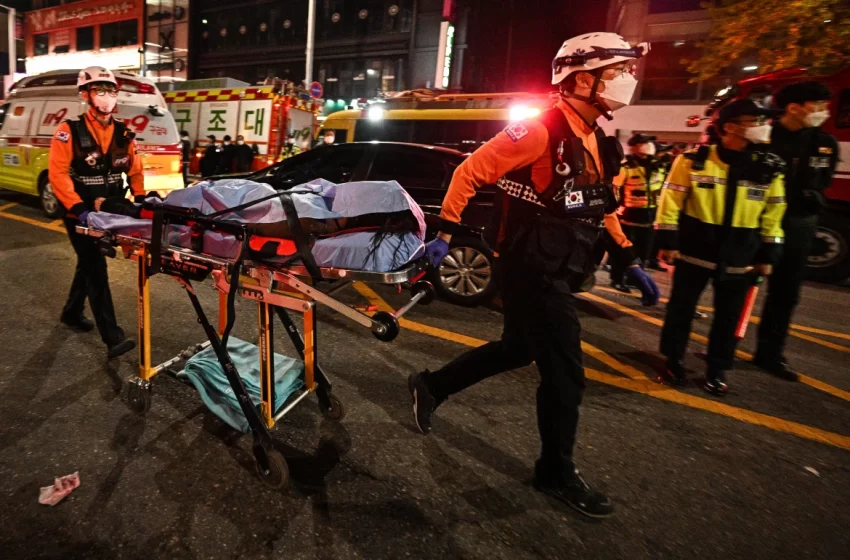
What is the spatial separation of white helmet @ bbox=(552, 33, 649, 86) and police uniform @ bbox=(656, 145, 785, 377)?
1367 millimetres

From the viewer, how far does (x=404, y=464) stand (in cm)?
255

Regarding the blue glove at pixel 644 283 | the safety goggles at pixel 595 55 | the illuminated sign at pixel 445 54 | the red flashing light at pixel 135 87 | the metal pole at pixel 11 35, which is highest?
the illuminated sign at pixel 445 54

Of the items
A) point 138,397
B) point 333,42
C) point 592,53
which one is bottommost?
point 138,397

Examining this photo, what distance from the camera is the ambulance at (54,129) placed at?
8.12 metres

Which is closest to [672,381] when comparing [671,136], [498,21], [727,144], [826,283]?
[727,144]

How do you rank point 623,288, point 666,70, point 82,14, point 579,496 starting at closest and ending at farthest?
point 579,496 → point 623,288 → point 666,70 → point 82,14

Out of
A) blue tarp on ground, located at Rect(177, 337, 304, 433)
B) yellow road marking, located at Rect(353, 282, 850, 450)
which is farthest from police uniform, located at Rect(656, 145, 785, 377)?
blue tarp on ground, located at Rect(177, 337, 304, 433)

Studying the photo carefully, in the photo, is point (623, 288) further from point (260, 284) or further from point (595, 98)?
point (260, 284)

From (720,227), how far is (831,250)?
5861mm

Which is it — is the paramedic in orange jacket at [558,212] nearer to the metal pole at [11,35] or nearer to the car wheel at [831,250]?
the car wheel at [831,250]

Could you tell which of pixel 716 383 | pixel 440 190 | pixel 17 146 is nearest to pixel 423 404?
pixel 716 383

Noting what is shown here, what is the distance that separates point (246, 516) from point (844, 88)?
9.30 meters

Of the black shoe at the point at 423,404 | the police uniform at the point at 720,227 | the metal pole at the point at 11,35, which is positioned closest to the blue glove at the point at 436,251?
the black shoe at the point at 423,404

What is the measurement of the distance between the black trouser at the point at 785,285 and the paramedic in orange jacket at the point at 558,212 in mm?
2452
